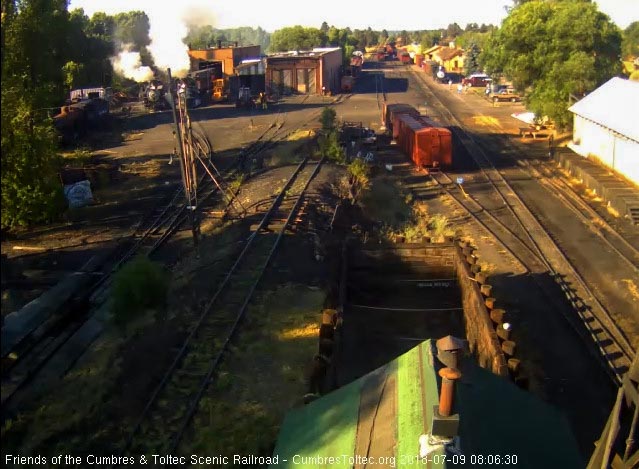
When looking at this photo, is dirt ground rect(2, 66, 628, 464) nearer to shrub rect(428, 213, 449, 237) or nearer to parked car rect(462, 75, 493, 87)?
shrub rect(428, 213, 449, 237)

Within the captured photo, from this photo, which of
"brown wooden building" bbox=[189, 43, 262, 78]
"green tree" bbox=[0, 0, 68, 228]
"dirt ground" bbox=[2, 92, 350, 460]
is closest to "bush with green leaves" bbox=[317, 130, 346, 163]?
"dirt ground" bbox=[2, 92, 350, 460]

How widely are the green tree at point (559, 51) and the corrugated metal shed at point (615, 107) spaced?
7.41 feet

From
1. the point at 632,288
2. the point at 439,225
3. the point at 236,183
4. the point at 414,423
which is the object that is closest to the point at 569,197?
the point at 439,225

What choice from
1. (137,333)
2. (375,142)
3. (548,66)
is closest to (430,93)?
(548,66)

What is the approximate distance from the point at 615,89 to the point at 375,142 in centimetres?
1203

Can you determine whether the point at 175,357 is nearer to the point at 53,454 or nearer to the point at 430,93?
the point at 53,454

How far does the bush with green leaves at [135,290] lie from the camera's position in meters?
11.4

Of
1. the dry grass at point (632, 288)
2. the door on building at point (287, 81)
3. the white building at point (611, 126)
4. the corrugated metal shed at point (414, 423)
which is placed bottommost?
the dry grass at point (632, 288)

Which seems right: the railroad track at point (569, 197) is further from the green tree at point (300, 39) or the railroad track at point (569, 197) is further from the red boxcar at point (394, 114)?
the green tree at point (300, 39)

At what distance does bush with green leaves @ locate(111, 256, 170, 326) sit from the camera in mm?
11375

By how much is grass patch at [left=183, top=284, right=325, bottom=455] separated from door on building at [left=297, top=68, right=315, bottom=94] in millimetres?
46325

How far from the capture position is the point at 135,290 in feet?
37.4

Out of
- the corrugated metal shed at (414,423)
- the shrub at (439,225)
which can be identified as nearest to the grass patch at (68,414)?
the corrugated metal shed at (414,423)

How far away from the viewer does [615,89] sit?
28875 mm
